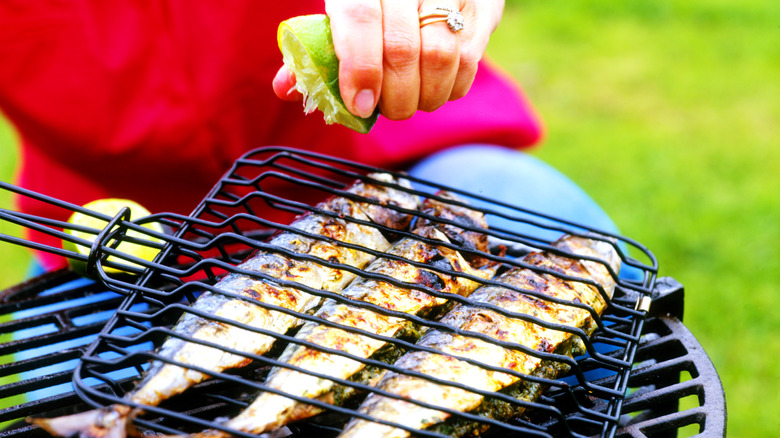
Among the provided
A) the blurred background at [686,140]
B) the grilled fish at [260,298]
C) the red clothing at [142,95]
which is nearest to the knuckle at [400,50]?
the grilled fish at [260,298]

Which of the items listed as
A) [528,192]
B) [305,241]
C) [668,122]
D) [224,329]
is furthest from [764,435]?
[668,122]

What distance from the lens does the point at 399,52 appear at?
5.49ft

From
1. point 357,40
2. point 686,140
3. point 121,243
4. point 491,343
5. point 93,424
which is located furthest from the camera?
point 686,140

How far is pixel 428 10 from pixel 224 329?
37.3 inches

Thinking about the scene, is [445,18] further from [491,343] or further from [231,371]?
[231,371]

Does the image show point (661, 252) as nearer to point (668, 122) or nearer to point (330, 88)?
point (668, 122)

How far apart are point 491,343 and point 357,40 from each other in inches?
30.6

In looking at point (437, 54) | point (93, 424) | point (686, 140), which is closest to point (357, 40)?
point (437, 54)

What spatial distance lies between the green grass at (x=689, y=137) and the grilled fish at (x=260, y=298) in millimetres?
2531

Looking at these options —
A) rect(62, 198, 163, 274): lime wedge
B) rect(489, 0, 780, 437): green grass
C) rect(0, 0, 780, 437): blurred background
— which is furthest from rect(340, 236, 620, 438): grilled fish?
rect(489, 0, 780, 437): green grass

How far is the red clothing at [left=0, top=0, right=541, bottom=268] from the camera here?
2.51m

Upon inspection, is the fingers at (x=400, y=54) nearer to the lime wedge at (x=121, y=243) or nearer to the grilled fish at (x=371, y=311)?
the grilled fish at (x=371, y=311)

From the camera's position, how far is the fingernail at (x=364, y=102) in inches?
66.5

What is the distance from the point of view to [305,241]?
1913mm
